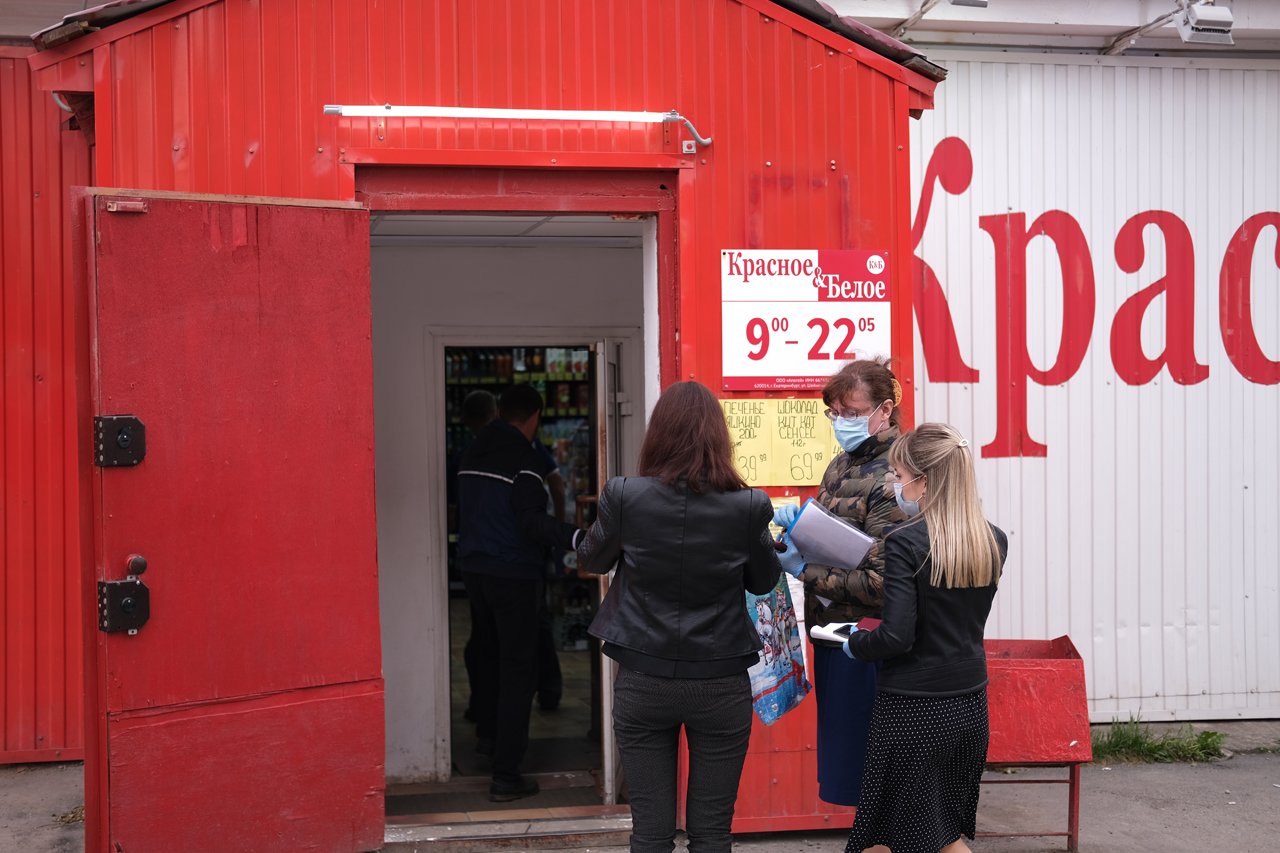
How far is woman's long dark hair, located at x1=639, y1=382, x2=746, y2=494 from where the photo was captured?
3.83 meters

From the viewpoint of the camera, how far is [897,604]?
3879 mm

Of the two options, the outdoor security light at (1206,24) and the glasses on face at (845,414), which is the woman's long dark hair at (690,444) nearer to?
the glasses on face at (845,414)

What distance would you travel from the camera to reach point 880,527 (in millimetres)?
4293

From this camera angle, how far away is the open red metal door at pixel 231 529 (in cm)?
444

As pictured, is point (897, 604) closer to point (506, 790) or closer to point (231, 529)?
point (231, 529)

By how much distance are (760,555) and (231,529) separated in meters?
1.94

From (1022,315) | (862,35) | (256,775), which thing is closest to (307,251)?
(256,775)

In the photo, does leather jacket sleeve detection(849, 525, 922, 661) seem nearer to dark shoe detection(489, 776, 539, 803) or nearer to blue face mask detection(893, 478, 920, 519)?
blue face mask detection(893, 478, 920, 519)

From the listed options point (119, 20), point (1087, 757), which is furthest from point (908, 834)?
point (119, 20)

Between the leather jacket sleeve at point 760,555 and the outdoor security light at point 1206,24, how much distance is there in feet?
13.4

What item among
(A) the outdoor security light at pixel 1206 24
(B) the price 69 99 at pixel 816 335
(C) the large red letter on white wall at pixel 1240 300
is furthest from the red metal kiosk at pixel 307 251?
(C) the large red letter on white wall at pixel 1240 300

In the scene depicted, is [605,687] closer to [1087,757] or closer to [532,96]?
[1087,757]

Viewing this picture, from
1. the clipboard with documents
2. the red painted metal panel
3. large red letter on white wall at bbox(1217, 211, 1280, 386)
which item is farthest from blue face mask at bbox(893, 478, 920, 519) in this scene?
large red letter on white wall at bbox(1217, 211, 1280, 386)

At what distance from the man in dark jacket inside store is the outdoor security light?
3749mm
